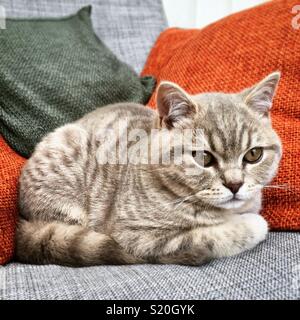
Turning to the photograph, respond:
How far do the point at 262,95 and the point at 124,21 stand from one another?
3.78ft

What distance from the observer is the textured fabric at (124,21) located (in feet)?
6.26

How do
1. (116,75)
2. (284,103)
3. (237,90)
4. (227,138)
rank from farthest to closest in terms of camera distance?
1. (116,75)
2. (237,90)
3. (284,103)
4. (227,138)

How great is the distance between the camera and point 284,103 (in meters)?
1.25

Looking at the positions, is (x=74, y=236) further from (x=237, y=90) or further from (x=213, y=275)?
(x=237, y=90)

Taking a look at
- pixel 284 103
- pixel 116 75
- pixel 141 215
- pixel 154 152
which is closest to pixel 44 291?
pixel 141 215

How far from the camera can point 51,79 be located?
1503 mm

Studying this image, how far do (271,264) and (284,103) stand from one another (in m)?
0.58

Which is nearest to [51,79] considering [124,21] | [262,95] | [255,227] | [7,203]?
[7,203]

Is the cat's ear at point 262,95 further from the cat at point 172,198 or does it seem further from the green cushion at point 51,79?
the green cushion at point 51,79

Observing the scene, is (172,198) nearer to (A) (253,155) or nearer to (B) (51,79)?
(A) (253,155)

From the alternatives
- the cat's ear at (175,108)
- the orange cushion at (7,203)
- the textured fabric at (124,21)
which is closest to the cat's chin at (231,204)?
the cat's ear at (175,108)

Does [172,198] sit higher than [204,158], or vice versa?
[204,158]

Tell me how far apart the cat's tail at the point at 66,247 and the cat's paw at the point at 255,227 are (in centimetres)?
31
